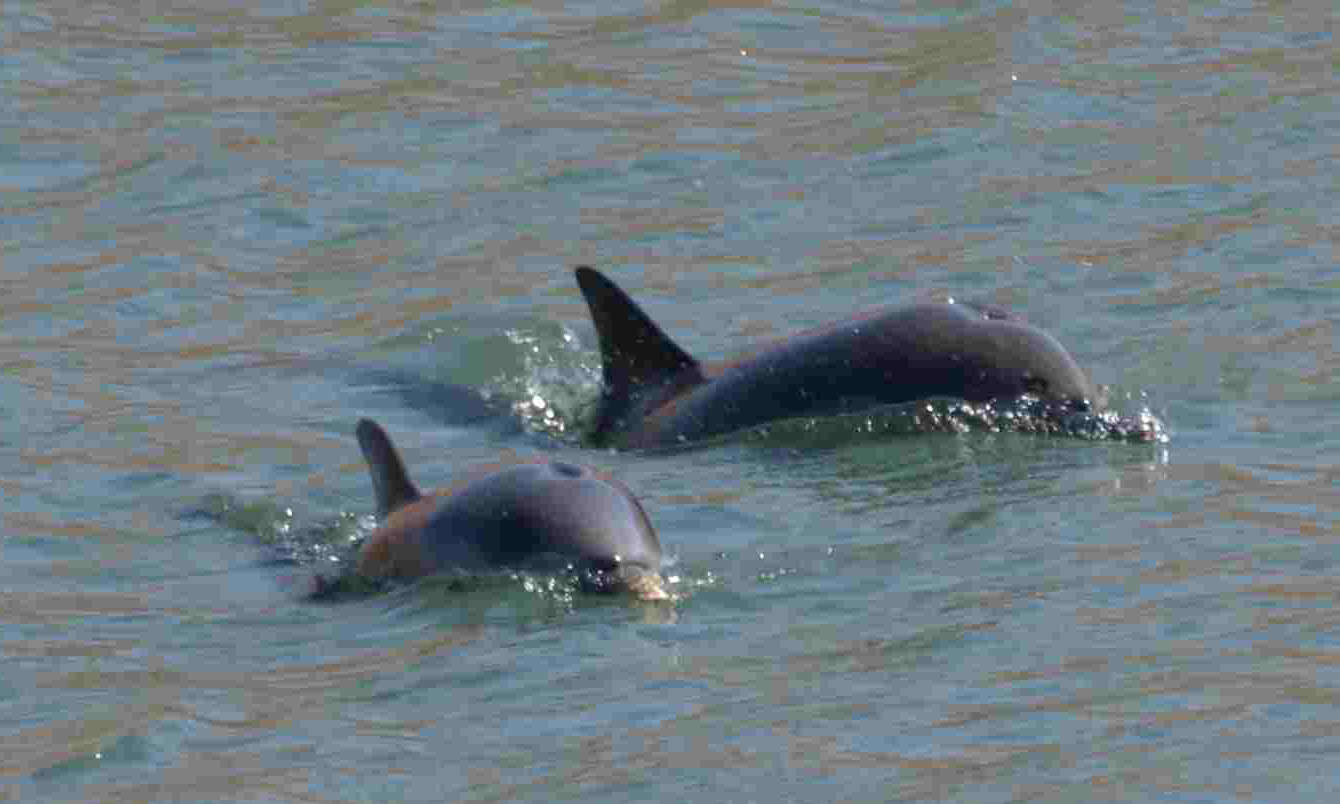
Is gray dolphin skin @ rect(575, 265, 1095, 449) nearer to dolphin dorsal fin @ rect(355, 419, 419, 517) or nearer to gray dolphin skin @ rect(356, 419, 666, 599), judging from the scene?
Result: dolphin dorsal fin @ rect(355, 419, 419, 517)

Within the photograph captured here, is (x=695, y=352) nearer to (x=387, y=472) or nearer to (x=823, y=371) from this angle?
(x=823, y=371)

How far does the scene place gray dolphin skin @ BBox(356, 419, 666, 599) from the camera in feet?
29.7

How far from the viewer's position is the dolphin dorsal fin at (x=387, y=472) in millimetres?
9852

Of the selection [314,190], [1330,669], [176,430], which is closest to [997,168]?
[314,190]

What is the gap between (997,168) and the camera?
15914 mm

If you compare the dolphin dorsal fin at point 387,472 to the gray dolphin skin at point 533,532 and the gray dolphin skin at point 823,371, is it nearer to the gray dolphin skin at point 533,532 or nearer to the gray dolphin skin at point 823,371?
the gray dolphin skin at point 533,532

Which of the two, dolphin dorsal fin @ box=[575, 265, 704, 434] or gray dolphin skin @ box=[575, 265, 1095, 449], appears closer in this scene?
gray dolphin skin @ box=[575, 265, 1095, 449]

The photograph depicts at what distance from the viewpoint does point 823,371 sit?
1158 centimetres

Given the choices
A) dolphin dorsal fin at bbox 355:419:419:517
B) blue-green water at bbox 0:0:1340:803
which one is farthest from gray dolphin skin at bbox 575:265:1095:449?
dolphin dorsal fin at bbox 355:419:419:517

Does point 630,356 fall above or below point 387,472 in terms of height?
below

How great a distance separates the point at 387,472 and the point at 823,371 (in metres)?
2.14

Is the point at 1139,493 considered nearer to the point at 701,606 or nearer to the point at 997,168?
the point at 701,606

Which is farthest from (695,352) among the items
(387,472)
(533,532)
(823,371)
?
(533,532)

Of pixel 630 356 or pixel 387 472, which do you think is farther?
pixel 630 356
